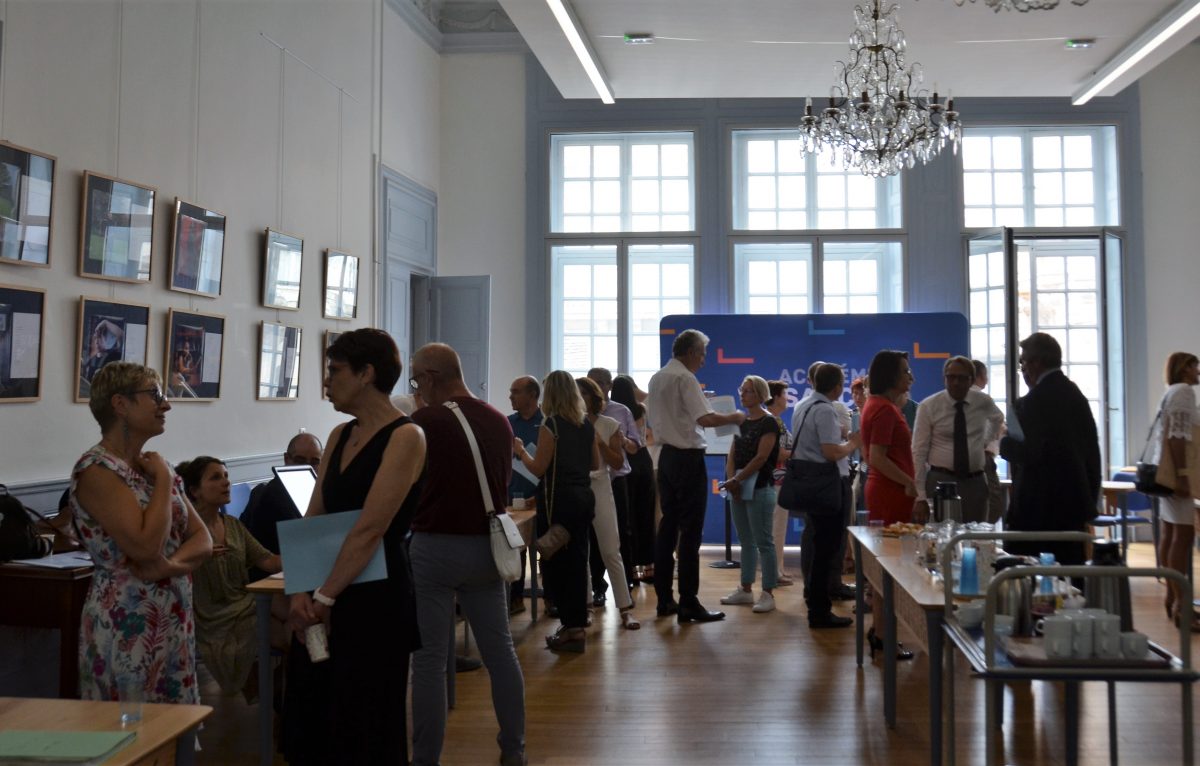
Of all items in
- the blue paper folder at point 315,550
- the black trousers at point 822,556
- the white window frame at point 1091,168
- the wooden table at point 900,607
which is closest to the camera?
the blue paper folder at point 315,550

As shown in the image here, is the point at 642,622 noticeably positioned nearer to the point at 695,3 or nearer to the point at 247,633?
the point at 247,633

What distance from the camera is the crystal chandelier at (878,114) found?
6.30 metres

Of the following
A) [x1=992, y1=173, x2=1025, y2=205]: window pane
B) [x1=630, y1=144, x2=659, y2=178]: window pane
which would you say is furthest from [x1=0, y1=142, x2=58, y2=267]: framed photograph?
[x1=992, y1=173, x2=1025, y2=205]: window pane

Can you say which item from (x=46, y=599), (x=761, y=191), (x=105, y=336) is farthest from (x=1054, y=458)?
(x=761, y=191)

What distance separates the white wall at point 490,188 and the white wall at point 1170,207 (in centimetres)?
631

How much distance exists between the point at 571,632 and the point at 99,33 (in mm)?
3941

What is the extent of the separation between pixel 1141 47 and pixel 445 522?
701cm

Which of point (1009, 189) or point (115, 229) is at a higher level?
point (1009, 189)

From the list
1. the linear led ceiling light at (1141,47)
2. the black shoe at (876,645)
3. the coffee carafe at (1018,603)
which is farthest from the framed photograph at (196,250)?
the linear led ceiling light at (1141,47)

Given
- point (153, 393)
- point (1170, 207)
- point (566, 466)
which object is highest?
point (1170, 207)

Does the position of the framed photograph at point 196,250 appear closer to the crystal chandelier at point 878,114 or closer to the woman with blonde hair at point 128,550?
the woman with blonde hair at point 128,550

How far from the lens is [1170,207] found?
10.2 metres

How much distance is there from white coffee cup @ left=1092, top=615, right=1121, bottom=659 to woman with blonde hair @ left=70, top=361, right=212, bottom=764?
2483 mm

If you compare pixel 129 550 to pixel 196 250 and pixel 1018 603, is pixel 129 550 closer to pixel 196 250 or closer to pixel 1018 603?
pixel 1018 603
